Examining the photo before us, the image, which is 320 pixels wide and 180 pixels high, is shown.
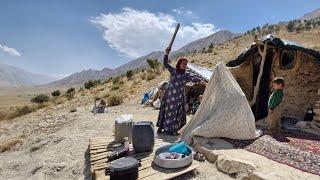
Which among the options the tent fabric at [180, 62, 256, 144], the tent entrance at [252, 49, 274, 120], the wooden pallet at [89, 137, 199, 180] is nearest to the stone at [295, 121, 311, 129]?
the tent entrance at [252, 49, 274, 120]

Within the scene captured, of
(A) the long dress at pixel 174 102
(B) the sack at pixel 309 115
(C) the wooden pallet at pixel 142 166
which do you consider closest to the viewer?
(C) the wooden pallet at pixel 142 166

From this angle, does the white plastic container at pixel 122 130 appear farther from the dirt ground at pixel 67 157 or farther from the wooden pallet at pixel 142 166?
the dirt ground at pixel 67 157

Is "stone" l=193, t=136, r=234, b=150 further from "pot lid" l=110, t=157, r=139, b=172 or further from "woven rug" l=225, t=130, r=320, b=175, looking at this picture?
"pot lid" l=110, t=157, r=139, b=172

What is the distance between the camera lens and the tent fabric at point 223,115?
7.48 meters

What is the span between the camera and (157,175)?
5.59m

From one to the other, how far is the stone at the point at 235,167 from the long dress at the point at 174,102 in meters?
2.26

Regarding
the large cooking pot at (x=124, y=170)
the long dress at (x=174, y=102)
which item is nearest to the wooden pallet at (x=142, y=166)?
the large cooking pot at (x=124, y=170)

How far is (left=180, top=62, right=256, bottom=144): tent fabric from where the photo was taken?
748 centimetres

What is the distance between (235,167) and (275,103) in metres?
3.08

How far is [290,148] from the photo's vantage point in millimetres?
6789

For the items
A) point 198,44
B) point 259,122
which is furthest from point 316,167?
point 198,44

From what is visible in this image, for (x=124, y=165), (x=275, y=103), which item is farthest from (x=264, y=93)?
(x=124, y=165)

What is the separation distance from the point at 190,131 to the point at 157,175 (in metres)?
2.38

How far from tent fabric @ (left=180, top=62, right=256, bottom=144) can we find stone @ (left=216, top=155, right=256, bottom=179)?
50.3 inches
